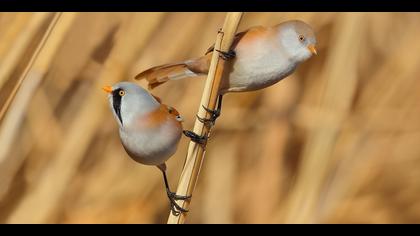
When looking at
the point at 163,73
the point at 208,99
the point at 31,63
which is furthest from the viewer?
the point at 31,63

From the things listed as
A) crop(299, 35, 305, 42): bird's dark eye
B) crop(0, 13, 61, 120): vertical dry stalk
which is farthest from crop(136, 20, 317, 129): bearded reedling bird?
crop(0, 13, 61, 120): vertical dry stalk

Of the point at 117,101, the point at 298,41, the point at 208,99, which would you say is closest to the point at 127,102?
the point at 117,101

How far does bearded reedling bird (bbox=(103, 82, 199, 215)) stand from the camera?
812 millimetres

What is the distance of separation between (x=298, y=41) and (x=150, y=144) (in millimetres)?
265

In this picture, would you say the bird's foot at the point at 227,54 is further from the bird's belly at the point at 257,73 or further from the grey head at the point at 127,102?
the grey head at the point at 127,102

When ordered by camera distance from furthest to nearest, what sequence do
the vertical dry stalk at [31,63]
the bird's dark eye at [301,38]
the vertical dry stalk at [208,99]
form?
the vertical dry stalk at [31,63] < the bird's dark eye at [301,38] < the vertical dry stalk at [208,99]

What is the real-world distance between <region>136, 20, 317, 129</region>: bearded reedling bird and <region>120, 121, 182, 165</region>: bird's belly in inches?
2.9

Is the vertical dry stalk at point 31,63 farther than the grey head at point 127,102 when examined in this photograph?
Yes

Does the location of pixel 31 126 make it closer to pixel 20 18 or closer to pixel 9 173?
pixel 9 173

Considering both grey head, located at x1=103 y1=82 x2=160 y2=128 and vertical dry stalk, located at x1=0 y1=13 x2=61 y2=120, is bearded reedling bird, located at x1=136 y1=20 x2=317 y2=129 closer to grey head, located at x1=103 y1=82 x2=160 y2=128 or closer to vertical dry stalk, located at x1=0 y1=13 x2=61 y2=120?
grey head, located at x1=103 y1=82 x2=160 y2=128

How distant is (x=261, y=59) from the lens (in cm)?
85

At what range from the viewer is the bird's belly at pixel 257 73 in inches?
32.6

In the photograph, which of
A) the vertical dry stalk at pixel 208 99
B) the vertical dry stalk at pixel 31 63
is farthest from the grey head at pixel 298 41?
the vertical dry stalk at pixel 31 63

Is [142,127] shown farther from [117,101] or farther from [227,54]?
[227,54]
